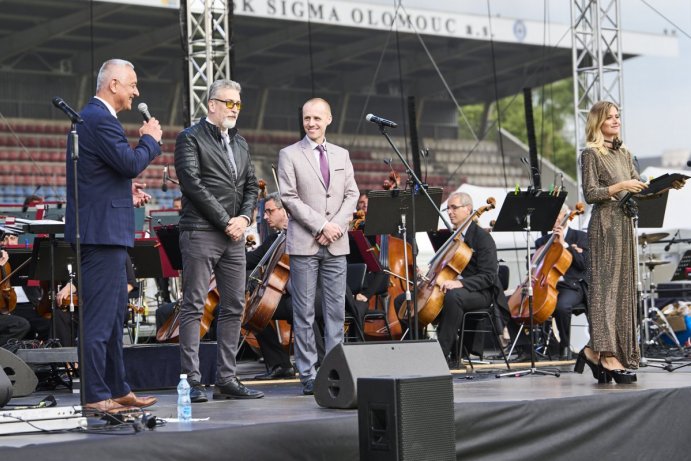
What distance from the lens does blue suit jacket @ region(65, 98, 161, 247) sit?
476cm

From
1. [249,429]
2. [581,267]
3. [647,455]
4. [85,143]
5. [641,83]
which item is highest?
[641,83]

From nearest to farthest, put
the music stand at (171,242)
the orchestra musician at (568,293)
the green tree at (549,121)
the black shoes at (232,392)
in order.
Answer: the black shoes at (232,392), the music stand at (171,242), the orchestra musician at (568,293), the green tree at (549,121)

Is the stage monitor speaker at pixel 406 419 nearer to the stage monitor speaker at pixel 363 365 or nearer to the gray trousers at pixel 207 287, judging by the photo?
the stage monitor speaker at pixel 363 365

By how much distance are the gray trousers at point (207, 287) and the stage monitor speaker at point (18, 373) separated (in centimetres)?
87

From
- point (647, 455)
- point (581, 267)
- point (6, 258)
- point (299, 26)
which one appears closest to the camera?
point (647, 455)

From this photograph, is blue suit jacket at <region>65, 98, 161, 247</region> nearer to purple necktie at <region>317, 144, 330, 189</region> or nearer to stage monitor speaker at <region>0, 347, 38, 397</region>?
stage monitor speaker at <region>0, 347, 38, 397</region>

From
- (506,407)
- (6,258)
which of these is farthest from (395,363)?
(6,258)

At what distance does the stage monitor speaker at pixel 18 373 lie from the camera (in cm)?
571

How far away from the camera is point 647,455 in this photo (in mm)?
5312

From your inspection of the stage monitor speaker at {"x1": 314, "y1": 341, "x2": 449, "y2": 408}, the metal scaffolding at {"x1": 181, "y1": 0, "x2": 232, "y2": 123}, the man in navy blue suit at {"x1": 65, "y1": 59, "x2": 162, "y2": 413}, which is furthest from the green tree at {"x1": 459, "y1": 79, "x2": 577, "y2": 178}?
the man in navy blue suit at {"x1": 65, "y1": 59, "x2": 162, "y2": 413}

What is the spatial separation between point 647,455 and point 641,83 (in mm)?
22676

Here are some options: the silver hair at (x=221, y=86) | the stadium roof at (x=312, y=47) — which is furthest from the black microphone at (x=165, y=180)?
the stadium roof at (x=312, y=47)

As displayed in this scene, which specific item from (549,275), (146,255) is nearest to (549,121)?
(549,275)

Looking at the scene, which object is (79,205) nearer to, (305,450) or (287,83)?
(305,450)
